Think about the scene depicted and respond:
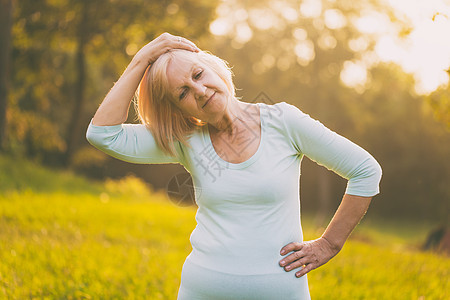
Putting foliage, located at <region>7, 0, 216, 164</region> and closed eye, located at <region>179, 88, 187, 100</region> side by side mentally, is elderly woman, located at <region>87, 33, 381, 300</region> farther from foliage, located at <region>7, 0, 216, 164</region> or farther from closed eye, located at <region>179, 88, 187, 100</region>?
foliage, located at <region>7, 0, 216, 164</region>

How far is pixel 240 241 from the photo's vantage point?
1900 millimetres

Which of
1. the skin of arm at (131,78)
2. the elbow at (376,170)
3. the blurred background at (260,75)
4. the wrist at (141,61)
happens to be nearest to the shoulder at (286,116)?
the elbow at (376,170)

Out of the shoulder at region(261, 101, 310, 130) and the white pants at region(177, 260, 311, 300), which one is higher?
the shoulder at region(261, 101, 310, 130)

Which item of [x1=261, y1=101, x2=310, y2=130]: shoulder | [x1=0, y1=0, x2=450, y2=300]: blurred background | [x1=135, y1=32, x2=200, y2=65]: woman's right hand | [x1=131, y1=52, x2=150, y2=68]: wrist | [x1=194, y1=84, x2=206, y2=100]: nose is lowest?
[x1=0, y1=0, x2=450, y2=300]: blurred background

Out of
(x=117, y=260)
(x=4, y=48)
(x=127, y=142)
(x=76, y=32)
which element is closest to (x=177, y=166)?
(x=76, y=32)

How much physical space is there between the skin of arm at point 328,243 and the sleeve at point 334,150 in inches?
2.3

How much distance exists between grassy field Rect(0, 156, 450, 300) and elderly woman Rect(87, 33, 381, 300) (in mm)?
1890

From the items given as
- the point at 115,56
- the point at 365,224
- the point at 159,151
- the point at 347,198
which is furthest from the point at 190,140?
the point at 365,224

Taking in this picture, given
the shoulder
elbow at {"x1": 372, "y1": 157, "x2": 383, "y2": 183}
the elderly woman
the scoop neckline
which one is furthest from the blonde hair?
elbow at {"x1": 372, "y1": 157, "x2": 383, "y2": 183}

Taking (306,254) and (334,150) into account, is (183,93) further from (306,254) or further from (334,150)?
(306,254)

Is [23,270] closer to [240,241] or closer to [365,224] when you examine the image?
[240,241]

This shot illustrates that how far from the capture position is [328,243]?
2039 millimetres

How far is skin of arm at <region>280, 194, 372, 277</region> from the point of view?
194 centimetres

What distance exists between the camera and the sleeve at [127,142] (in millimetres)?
2053
